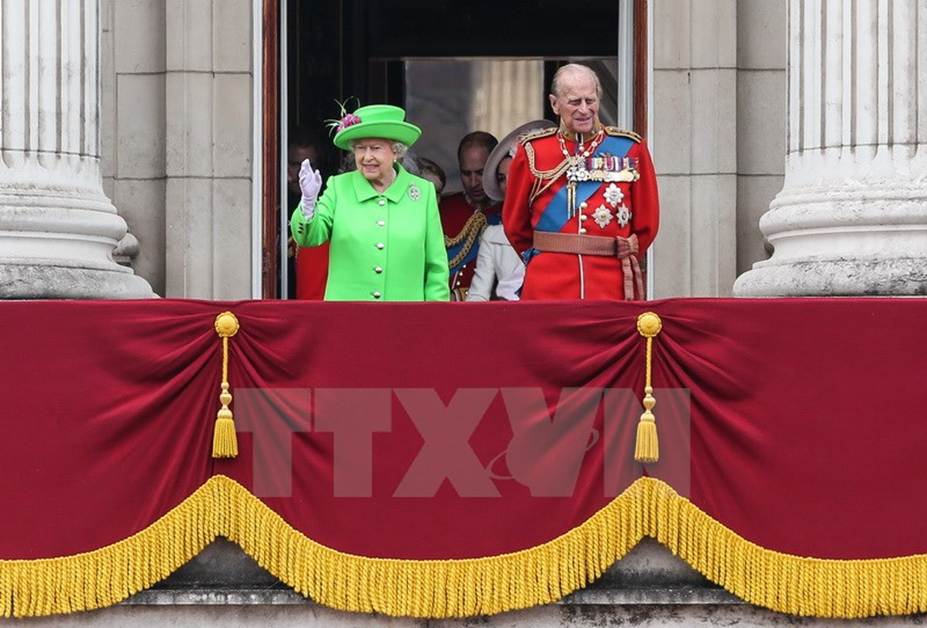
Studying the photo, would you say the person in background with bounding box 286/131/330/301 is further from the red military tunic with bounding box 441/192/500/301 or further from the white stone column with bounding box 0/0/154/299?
the white stone column with bounding box 0/0/154/299

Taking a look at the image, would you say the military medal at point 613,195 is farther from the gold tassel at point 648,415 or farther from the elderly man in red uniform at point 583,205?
the gold tassel at point 648,415

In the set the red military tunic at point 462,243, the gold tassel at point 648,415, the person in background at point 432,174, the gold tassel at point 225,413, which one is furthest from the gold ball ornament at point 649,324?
the person in background at point 432,174

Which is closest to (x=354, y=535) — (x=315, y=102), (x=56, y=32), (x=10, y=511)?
(x=10, y=511)

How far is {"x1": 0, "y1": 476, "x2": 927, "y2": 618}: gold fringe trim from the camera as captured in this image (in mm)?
8547

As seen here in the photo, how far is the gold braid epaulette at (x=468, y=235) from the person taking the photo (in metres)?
12.3

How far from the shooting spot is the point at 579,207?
989 centimetres

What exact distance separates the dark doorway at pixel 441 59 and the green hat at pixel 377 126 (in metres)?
3.07

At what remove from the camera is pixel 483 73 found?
20.5m

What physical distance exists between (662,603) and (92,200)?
323cm

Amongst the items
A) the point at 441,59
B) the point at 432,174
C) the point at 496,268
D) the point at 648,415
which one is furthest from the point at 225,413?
the point at 441,59

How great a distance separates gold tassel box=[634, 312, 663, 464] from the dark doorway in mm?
4460

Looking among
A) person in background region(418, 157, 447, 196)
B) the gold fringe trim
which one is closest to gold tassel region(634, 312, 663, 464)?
the gold fringe trim

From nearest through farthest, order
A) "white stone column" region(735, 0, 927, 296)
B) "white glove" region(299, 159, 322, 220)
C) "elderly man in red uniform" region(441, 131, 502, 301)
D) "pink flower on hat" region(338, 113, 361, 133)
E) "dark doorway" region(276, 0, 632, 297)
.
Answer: "white glove" region(299, 159, 322, 220)
"white stone column" region(735, 0, 927, 296)
"pink flower on hat" region(338, 113, 361, 133)
"elderly man in red uniform" region(441, 131, 502, 301)
"dark doorway" region(276, 0, 632, 297)

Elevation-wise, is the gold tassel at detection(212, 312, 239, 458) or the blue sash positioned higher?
the blue sash
